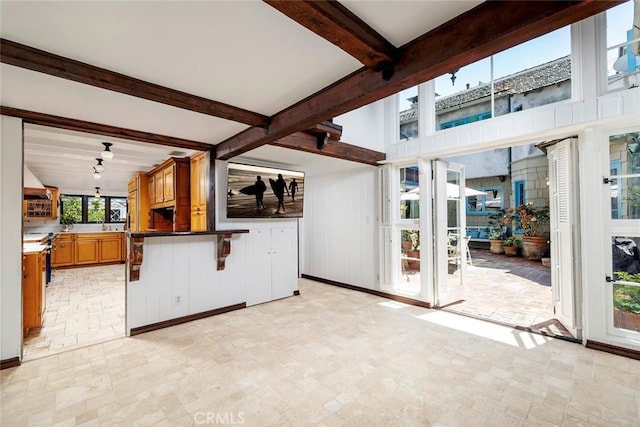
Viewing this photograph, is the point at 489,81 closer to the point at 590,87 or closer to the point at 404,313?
the point at 590,87

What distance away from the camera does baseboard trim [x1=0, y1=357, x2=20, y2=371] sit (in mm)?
2400

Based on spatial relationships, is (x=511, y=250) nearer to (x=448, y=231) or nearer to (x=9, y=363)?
(x=448, y=231)

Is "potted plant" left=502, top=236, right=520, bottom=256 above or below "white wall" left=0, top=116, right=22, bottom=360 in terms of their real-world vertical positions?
below

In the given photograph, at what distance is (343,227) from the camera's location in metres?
5.23

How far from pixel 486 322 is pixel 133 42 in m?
4.31

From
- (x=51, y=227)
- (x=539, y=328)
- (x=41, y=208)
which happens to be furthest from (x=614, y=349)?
(x=51, y=227)

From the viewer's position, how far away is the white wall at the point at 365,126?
13.3ft

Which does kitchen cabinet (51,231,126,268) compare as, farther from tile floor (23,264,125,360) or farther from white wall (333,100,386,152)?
white wall (333,100,386,152)

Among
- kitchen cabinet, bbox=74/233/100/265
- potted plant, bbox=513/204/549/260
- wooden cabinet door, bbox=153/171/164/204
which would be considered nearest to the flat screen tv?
wooden cabinet door, bbox=153/171/164/204

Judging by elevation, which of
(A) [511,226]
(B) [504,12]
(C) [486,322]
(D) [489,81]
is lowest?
(C) [486,322]

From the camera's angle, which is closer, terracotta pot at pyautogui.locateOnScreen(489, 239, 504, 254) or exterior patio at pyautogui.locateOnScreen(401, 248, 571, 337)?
exterior patio at pyautogui.locateOnScreen(401, 248, 571, 337)

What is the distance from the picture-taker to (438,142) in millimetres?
3773

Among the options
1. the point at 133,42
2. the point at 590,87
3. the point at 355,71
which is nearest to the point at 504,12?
the point at 355,71

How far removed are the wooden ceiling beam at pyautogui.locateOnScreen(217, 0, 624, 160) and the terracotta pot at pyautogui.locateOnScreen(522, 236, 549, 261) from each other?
7609 mm
